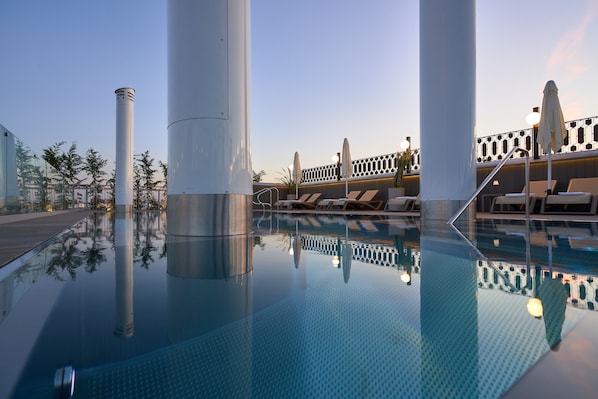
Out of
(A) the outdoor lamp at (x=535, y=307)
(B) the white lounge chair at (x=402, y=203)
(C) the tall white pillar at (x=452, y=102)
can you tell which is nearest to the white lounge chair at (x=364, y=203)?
(B) the white lounge chair at (x=402, y=203)

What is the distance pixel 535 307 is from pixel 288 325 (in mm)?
756

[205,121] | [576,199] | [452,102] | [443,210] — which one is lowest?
[443,210]

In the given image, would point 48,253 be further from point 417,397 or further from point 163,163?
point 163,163

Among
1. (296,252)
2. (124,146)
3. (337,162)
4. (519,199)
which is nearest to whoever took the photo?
(296,252)

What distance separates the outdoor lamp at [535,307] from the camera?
934 millimetres

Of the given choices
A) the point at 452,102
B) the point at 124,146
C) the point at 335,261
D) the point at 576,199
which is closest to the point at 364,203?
the point at 576,199

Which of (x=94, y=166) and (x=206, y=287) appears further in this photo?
(x=94, y=166)

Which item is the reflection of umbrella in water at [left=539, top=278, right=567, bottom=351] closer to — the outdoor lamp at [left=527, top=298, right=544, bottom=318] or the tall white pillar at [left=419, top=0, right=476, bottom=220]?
the outdoor lamp at [left=527, top=298, right=544, bottom=318]

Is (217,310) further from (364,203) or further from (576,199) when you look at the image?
(364,203)

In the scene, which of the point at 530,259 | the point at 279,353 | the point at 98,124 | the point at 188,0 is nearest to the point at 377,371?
the point at 279,353

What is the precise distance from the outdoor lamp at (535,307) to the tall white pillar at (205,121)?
2.45 metres

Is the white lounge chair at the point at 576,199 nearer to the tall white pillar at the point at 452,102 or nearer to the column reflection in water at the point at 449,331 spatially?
the tall white pillar at the point at 452,102

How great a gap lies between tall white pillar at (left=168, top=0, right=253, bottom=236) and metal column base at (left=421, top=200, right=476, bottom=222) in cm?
300

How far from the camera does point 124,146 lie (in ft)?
36.1
